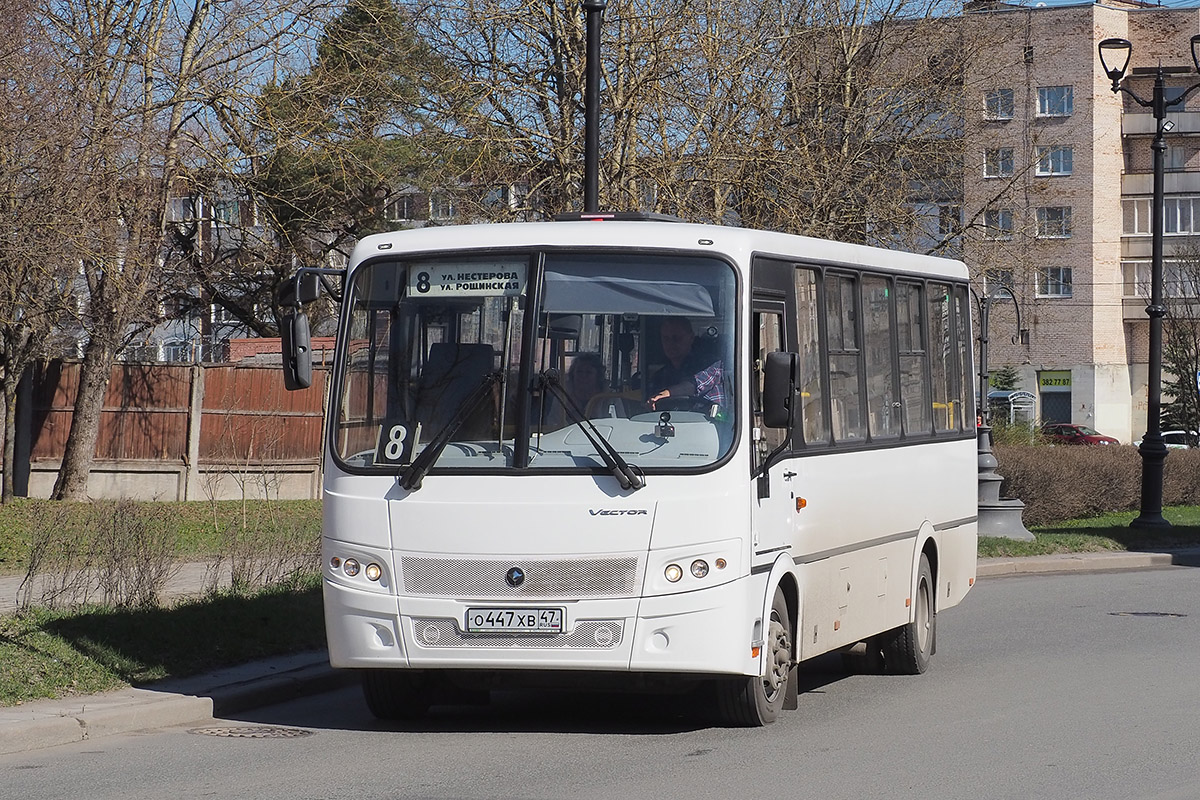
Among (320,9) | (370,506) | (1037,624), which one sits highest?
(320,9)

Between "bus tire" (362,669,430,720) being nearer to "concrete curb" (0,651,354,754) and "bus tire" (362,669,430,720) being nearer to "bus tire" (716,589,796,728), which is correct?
"concrete curb" (0,651,354,754)

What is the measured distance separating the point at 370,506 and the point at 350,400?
711mm

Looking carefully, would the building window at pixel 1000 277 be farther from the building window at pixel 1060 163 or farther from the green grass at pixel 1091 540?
the building window at pixel 1060 163

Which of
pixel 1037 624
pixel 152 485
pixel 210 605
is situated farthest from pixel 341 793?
pixel 152 485

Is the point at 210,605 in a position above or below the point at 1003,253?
below

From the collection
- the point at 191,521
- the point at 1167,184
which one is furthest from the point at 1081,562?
the point at 1167,184

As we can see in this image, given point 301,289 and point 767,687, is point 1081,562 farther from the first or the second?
point 301,289

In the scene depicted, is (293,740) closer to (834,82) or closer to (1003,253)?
(834,82)

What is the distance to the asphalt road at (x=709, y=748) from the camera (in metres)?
8.03

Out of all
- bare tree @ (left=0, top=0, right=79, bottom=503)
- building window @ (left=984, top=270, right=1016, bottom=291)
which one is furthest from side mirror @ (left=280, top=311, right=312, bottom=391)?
building window @ (left=984, top=270, right=1016, bottom=291)

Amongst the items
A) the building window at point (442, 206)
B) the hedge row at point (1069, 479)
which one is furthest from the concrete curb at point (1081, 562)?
the building window at point (442, 206)

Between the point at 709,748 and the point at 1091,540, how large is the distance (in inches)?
649

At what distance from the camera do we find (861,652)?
43.4 feet

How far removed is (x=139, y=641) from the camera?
11.6 m
